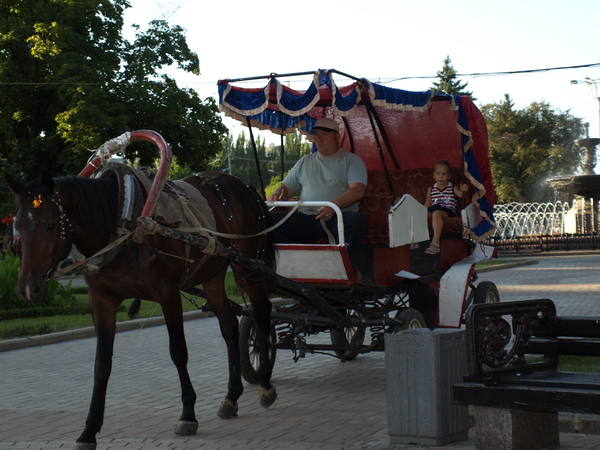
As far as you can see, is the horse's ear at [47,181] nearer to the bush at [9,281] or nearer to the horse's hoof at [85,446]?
the horse's hoof at [85,446]

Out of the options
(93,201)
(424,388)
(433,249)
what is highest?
(93,201)

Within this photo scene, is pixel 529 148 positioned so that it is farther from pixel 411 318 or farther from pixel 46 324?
pixel 411 318

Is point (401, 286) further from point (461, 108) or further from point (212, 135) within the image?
point (212, 135)

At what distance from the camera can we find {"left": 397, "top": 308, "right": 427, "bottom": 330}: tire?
→ 24.2ft

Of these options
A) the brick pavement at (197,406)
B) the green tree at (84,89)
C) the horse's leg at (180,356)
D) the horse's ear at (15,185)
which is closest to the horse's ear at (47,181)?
the horse's ear at (15,185)

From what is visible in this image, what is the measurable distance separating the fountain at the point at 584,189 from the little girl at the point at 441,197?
1125 inches

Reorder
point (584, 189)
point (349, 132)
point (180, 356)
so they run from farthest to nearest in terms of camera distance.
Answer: point (584, 189) < point (349, 132) < point (180, 356)

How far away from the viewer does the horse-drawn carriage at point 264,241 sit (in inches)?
218

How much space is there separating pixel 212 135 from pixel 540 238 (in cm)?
1644

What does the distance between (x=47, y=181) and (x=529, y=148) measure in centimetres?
5612

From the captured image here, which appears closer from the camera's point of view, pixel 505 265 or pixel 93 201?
pixel 93 201

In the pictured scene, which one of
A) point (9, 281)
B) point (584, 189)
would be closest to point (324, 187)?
point (9, 281)

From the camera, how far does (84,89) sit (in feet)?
99.9

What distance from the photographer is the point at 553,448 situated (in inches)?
196
